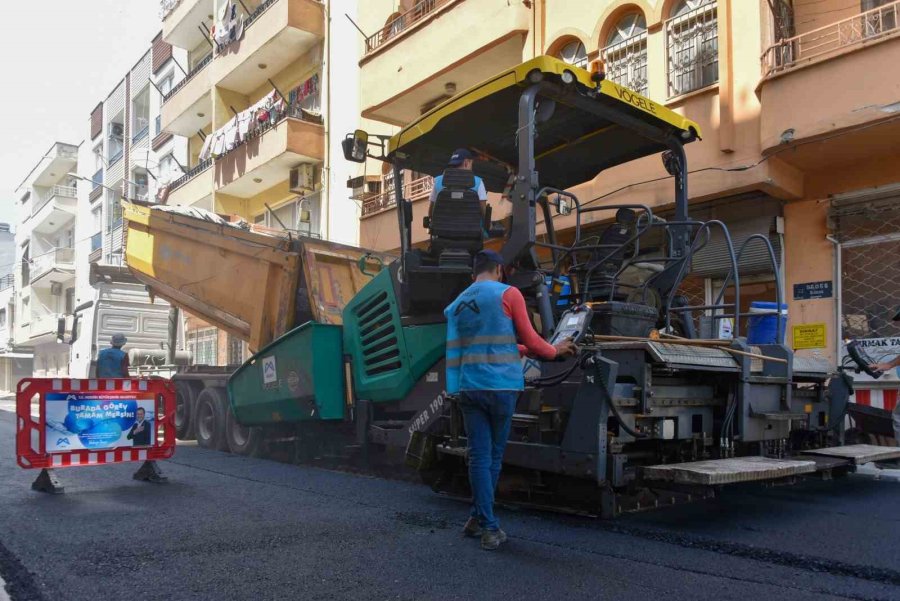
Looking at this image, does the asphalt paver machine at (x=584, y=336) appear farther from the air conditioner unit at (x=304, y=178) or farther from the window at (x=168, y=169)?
the window at (x=168, y=169)

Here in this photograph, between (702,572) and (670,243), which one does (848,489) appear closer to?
(670,243)

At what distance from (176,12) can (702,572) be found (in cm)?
2685

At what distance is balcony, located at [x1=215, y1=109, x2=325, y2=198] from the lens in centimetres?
1881

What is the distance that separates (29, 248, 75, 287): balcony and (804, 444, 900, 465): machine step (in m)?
39.1

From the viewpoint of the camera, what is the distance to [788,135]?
8.80 meters

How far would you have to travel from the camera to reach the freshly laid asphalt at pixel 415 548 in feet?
11.5

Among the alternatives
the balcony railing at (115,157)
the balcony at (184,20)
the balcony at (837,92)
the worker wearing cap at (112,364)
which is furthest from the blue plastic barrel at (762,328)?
the balcony railing at (115,157)

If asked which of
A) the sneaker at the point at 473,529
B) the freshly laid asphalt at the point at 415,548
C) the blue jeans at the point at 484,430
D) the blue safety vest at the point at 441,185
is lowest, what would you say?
the freshly laid asphalt at the point at 415,548

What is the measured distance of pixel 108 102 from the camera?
35.9 meters

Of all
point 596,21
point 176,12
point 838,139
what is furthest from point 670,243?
point 176,12

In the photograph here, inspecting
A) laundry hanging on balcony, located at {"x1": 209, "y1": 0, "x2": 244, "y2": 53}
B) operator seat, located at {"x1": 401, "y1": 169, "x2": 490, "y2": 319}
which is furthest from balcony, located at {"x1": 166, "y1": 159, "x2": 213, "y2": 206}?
operator seat, located at {"x1": 401, "y1": 169, "x2": 490, "y2": 319}

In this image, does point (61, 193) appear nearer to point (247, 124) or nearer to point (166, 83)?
point (166, 83)

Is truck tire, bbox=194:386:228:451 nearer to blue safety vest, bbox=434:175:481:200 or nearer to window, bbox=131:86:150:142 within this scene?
blue safety vest, bbox=434:175:481:200

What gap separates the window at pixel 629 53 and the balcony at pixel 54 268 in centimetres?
3421
